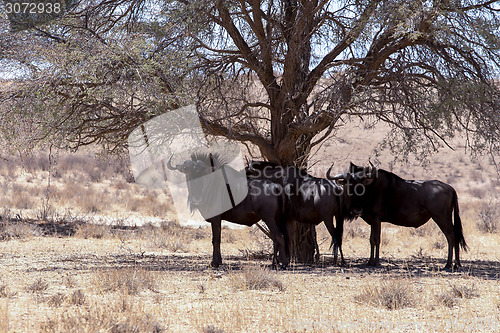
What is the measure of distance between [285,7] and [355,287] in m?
6.87

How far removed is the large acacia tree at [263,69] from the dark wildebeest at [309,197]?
90 cm

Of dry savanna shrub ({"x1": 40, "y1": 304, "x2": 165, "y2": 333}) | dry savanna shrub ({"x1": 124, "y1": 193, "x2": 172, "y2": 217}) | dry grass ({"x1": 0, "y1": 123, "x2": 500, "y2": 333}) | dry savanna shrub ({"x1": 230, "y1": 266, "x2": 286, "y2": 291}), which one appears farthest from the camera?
dry savanna shrub ({"x1": 124, "y1": 193, "x2": 172, "y2": 217})

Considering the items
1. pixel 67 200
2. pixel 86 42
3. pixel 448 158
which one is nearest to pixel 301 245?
pixel 86 42

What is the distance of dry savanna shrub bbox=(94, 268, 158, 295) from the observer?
767 centimetres

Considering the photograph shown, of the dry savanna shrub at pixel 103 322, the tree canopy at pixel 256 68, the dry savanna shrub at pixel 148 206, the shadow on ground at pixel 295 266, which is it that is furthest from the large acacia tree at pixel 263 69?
the dry savanna shrub at pixel 148 206

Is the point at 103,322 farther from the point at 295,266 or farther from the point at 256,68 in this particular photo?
the point at 256,68

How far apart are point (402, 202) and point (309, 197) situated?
2229 mm

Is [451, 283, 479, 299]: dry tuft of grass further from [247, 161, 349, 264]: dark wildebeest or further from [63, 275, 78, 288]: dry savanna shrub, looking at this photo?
[63, 275, 78, 288]: dry savanna shrub

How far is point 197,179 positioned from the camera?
10664 mm

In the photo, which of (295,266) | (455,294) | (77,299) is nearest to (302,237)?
(295,266)

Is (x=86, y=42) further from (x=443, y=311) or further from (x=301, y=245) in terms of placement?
(x=443, y=311)

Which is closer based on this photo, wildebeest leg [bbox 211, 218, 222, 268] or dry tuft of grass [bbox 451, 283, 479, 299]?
dry tuft of grass [bbox 451, 283, 479, 299]

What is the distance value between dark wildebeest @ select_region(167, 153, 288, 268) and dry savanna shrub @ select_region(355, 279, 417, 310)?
3292 mm

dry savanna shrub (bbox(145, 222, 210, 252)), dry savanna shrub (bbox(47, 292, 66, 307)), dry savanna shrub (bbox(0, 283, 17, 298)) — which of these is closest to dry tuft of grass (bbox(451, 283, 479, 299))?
dry savanna shrub (bbox(47, 292, 66, 307))
